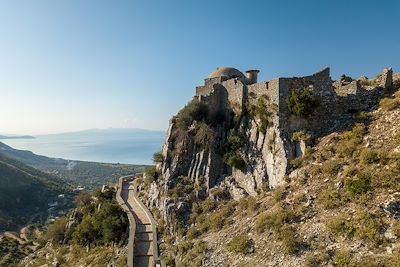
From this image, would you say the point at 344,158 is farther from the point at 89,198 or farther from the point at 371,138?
the point at 89,198

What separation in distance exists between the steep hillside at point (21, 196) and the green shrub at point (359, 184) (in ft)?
244

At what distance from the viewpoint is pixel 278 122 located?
1844cm

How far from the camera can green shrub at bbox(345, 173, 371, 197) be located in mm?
12945

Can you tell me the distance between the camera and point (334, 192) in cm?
1363

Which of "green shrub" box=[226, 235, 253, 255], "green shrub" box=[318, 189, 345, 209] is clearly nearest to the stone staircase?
"green shrub" box=[226, 235, 253, 255]

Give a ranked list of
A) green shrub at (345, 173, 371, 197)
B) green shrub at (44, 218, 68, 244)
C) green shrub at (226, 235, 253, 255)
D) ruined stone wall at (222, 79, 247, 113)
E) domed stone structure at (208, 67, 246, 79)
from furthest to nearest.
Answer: green shrub at (44, 218, 68, 244), domed stone structure at (208, 67, 246, 79), ruined stone wall at (222, 79, 247, 113), green shrub at (226, 235, 253, 255), green shrub at (345, 173, 371, 197)

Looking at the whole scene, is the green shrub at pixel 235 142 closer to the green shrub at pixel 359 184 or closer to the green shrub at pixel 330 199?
the green shrub at pixel 330 199

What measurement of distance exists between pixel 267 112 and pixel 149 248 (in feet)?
36.0

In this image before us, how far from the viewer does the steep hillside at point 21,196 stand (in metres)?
77.6

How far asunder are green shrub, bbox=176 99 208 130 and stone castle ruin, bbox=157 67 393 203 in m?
2.35

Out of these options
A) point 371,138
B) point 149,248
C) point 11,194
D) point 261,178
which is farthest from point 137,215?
point 11,194

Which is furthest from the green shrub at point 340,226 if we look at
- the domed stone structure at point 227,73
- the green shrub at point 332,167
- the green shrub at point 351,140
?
the domed stone structure at point 227,73

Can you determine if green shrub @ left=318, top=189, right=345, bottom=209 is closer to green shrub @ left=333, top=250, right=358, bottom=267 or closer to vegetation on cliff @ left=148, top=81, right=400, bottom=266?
vegetation on cliff @ left=148, top=81, right=400, bottom=266

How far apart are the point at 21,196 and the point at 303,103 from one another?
299ft
